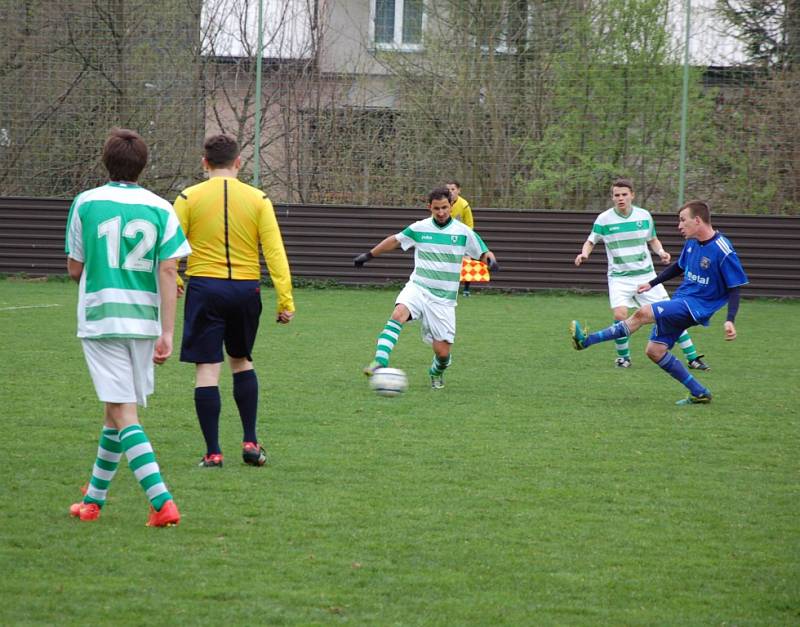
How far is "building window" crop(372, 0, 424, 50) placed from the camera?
1948cm

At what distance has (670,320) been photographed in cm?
898

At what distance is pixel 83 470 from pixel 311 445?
1.41 metres

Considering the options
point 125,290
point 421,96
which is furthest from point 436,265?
point 421,96

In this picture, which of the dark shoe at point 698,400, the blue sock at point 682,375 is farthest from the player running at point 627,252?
the dark shoe at point 698,400

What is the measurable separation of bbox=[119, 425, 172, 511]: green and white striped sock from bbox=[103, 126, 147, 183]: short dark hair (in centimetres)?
111

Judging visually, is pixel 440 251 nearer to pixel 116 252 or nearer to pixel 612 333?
pixel 612 333

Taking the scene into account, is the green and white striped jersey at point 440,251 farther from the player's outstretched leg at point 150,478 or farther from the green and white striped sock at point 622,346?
the player's outstretched leg at point 150,478

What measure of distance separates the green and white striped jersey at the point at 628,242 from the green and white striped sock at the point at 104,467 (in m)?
7.62

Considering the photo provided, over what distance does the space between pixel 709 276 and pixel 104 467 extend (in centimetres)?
554

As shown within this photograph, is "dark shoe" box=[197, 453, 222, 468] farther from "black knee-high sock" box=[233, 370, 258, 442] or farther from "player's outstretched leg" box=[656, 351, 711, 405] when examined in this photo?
"player's outstretched leg" box=[656, 351, 711, 405]

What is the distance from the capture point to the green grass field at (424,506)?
402 centimetres

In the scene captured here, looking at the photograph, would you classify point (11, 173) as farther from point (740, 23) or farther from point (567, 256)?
point (740, 23)

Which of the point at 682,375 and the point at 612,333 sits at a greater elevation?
the point at 612,333

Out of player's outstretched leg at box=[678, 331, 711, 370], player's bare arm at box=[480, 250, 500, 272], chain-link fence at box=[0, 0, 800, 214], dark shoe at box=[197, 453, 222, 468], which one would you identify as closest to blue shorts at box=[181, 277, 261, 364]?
dark shoe at box=[197, 453, 222, 468]
